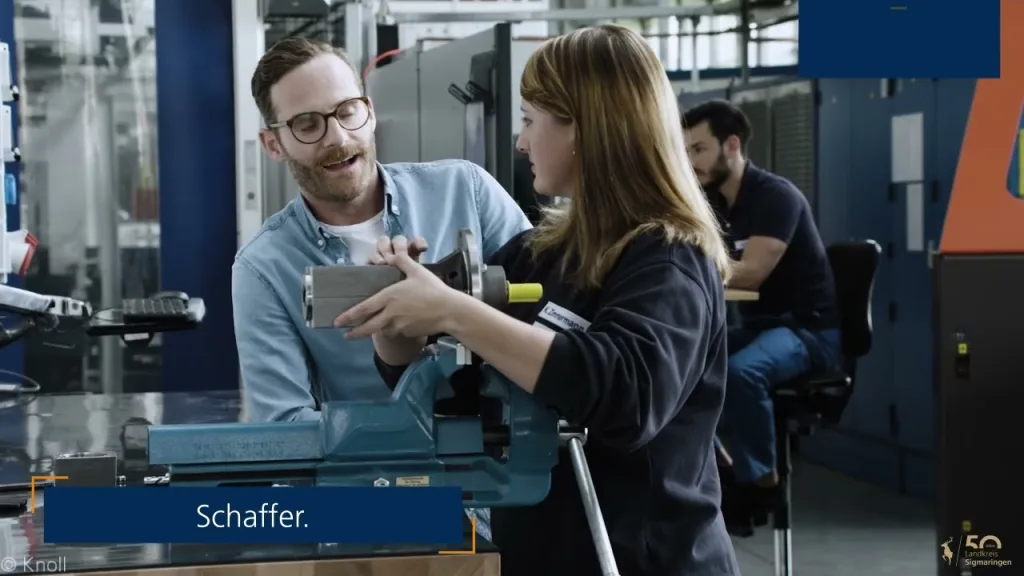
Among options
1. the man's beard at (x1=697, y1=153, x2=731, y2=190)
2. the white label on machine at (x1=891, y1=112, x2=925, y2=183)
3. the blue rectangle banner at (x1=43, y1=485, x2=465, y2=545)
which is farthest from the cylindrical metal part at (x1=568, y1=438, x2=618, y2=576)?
the white label on machine at (x1=891, y1=112, x2=925, y2=183)

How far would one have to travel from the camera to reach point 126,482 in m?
1.59

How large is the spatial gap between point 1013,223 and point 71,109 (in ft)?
15.0

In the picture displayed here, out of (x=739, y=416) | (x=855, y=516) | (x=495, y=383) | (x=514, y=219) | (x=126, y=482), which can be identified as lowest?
(x=855, y=516)

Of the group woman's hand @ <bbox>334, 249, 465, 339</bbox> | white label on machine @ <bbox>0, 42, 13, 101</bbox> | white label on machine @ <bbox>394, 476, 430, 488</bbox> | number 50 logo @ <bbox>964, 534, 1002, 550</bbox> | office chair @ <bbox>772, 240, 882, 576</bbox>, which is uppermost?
white label on machine @ <bbox>0, 42, 13, 101</bbox>

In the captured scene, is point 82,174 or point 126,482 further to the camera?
point 82,174

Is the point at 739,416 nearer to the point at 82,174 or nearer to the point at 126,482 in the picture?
the point at 126,482

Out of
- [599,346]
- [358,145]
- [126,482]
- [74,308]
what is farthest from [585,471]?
[74,308]

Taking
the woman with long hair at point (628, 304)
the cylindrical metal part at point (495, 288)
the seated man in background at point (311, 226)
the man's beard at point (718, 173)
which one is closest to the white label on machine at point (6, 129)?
the seated man in background at point (311, 226)

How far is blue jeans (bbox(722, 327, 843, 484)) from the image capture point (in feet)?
13.9

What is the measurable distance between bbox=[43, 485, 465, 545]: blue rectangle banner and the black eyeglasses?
728 millimetres

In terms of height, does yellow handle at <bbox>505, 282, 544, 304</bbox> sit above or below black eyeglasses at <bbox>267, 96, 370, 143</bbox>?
below

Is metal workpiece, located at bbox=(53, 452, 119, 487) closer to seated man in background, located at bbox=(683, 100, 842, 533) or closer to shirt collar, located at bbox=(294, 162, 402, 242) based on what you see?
shirt collar, located at bbox=(294, 162, 402, 242)

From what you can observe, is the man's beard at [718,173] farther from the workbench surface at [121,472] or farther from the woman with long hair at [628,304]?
the woman with long hair at [628,304]

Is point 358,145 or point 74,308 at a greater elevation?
point 358,145
